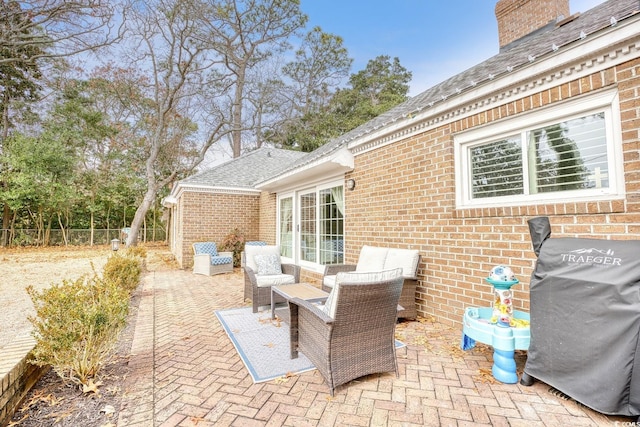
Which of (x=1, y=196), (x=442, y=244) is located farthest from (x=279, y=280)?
(x=1, y=196)

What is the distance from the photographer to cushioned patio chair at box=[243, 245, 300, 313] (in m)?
5.21

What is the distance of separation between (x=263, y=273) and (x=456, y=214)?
11.6ft

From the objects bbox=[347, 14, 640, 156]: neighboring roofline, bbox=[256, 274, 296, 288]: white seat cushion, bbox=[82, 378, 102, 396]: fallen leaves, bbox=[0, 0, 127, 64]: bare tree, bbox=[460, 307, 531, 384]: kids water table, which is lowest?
bbox=[82, 378, 102, 396]: fallen leaves

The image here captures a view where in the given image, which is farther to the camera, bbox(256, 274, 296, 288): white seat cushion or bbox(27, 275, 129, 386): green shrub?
bbox(256, 274, 296, 288): white seat cushion

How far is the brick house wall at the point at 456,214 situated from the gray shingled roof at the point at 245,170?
16.5 feet

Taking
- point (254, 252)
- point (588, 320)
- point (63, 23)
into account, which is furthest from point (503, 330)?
point (63, 23)

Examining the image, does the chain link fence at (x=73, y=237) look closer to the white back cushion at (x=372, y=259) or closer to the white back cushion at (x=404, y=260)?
the white back cushion at (x=372, y=259)

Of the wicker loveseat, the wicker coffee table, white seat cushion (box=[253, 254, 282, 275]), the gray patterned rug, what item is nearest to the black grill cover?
the wicker loveseat

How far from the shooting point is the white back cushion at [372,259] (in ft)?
16.4

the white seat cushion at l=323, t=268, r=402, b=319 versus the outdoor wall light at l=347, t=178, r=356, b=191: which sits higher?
the outdoor wall light at l=347, t=178, r=356, b=191

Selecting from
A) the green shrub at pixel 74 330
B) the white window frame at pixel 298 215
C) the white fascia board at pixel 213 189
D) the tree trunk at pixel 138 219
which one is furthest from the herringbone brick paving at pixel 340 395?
the tree trunk at pixel 138 219

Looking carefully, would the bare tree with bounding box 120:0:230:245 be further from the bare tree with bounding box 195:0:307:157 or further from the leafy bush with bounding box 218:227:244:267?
the leafy bush with bounding box 218:227:244:267

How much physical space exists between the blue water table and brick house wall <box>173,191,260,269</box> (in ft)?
31.2

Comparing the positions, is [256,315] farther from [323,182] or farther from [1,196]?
[1,196]
